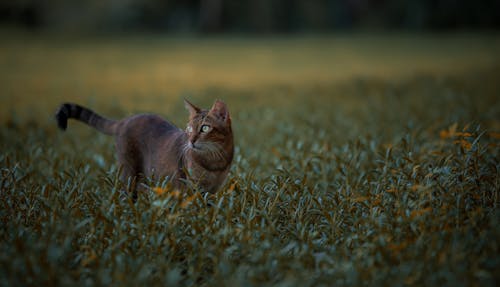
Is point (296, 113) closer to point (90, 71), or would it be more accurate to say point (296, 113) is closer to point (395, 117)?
point (395, 117)

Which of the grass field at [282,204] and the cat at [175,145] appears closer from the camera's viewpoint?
the grass field at [282,204]

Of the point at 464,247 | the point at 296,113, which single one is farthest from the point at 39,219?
the point at 296,113

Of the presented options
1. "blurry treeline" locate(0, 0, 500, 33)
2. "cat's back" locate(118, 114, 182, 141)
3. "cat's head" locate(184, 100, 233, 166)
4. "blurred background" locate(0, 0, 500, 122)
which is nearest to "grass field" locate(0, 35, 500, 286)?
"cat's head" locate(184, 100, 233, 166)

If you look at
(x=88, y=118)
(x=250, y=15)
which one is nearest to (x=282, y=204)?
(x=88, y=118)

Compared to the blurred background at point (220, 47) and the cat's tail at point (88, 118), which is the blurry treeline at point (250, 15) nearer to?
the blurred background at point (220, 47)

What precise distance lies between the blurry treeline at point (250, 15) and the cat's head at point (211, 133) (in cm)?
2456

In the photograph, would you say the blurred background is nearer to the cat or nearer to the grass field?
the grass field

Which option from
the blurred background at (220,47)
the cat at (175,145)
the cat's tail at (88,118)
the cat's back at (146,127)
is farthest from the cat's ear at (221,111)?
the blurred background at (220,47)

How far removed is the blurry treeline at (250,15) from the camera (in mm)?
26812

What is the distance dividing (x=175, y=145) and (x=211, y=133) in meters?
0.37

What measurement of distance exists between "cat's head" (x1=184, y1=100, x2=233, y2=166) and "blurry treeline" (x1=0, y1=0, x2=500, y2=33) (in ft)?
80.6

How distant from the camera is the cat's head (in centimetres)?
404

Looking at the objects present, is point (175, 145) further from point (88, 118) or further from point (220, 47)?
point (220, 47)

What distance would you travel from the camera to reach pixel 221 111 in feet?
13.6
